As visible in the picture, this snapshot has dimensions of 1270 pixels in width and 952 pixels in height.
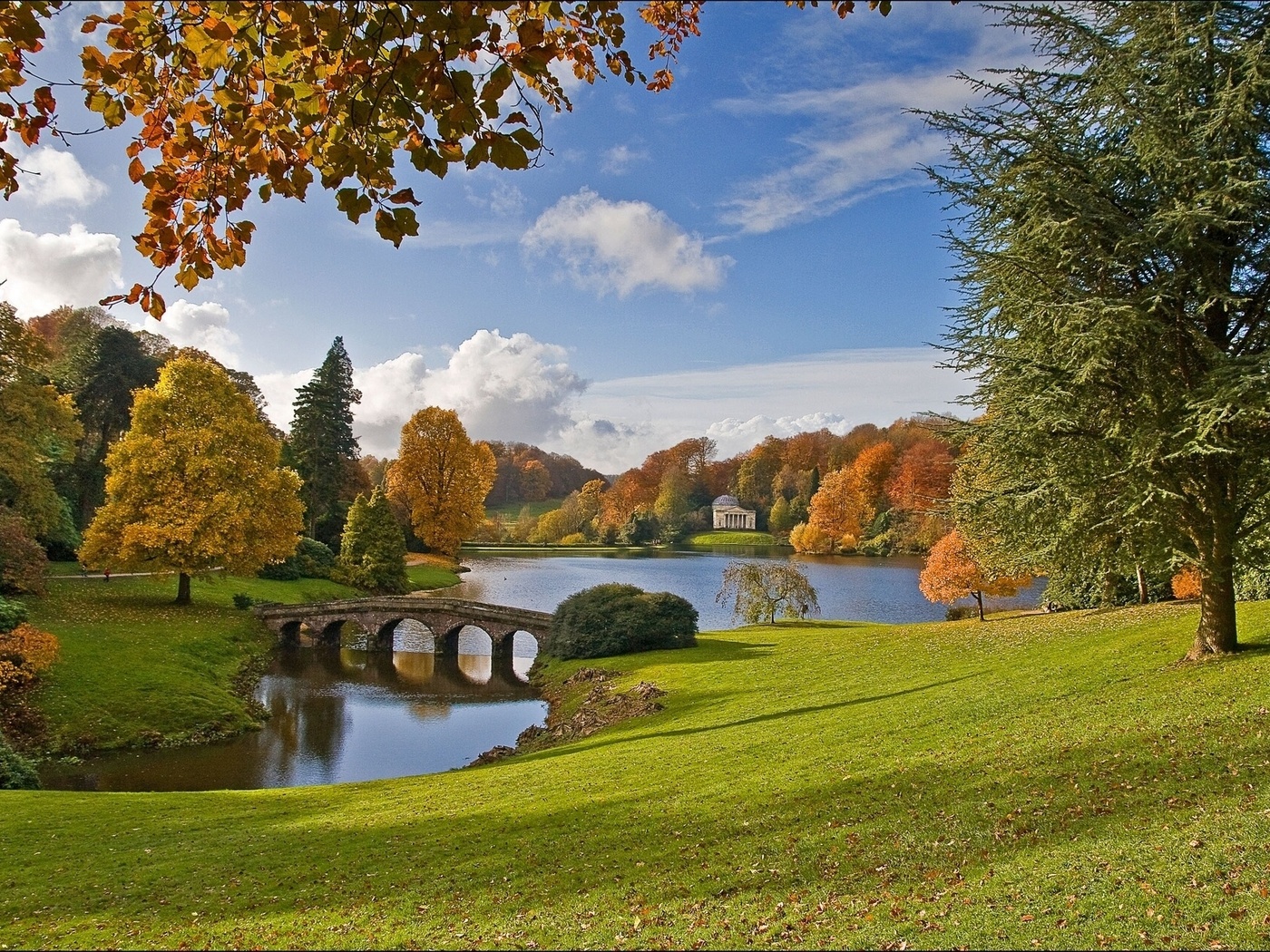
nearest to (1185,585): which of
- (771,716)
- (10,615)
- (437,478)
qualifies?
(771,716)

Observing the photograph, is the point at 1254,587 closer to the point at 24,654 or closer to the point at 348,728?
the point at 348,728

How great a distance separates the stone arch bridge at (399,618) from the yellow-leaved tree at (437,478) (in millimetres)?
20011

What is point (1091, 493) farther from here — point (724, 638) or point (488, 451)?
point (488, 451)

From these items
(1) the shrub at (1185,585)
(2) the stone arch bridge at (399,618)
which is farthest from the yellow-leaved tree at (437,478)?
(1) the shrub at (1185,585)

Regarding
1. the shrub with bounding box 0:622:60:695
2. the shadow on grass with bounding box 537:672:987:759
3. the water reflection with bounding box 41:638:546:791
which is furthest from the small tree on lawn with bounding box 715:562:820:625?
the shrub with bounding box 0:622:60:695

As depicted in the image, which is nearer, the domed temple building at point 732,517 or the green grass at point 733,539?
the green grass at point 733,539

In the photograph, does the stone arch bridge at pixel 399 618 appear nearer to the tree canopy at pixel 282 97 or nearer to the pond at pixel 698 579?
the pond at pixel 698 579

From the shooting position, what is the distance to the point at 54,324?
2093 inches

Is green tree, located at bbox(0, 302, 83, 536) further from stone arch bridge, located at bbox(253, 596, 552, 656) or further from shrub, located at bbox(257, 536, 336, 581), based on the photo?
shrub, located at bbox(257, 536, 336, 581)

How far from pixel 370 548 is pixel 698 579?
23.1m

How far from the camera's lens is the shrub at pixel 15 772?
13.7m

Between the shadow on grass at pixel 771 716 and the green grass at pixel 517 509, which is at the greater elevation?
the green grass at pixel 517 509

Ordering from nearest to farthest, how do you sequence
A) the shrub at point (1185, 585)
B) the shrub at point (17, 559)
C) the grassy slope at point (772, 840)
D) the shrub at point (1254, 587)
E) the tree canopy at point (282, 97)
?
1. the tree canopy at point (282, 97)
2. the grassy slope at point (772, 840)
3. the shrub at point (1254, 587)
4. the shrub at point (17, 559)
5. the shrub at point (1185, 585)

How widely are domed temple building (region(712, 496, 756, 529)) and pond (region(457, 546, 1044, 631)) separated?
759 inches
